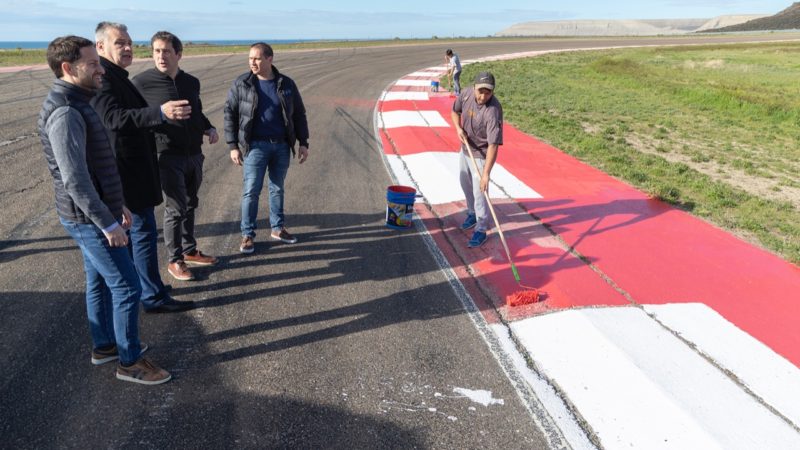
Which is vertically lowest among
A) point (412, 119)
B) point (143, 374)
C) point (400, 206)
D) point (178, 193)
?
point (143, 374)

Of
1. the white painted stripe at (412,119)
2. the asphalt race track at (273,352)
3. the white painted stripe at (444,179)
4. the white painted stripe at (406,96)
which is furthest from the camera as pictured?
the white painted stripe at (406,96)

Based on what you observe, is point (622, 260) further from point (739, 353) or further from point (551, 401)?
point (551, 401)

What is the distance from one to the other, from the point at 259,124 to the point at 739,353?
5125 mm

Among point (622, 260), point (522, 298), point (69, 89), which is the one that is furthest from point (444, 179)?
point (69, 89)

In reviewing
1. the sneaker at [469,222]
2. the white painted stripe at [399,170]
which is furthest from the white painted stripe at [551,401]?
the white painted stripe at [399,170]

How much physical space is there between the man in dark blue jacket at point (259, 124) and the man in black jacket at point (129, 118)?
56.7 inches

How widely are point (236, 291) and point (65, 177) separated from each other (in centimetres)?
214

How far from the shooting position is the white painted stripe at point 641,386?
3301 millimetres

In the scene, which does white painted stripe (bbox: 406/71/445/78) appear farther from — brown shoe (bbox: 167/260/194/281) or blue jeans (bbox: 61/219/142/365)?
blue jeans (bbox: 61/219/142/365)

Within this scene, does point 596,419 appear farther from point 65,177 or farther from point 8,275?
point 8,275

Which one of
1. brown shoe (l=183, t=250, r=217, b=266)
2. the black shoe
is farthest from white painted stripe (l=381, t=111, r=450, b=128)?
the black shoe

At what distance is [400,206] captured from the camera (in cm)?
646

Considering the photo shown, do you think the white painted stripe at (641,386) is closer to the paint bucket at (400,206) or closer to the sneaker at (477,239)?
the sneaker at (477,239)

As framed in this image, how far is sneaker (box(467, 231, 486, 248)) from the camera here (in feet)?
20.3
